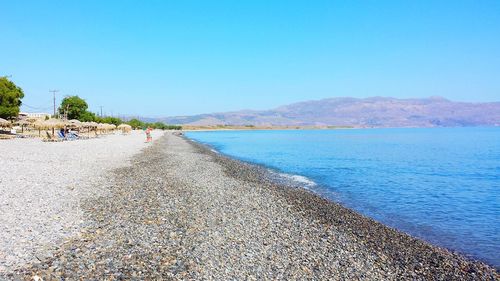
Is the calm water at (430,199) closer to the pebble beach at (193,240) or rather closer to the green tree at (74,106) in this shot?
the pebble beach at (193,240)

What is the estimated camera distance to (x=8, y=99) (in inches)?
2453

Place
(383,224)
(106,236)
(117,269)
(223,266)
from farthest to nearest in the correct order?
(383,224) < (106,236) < (223,266) < (117,269)

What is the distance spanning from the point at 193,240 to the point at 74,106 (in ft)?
344

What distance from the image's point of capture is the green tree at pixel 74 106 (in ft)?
336

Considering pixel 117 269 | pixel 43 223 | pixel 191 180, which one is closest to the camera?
pixel 117 269

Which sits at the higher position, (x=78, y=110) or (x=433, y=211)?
(x=78, y=110)

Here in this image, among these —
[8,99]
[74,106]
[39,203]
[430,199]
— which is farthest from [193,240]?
[74,106]

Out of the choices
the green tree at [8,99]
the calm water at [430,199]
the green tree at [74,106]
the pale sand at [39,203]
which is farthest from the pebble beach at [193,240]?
the green tree at [74,106]

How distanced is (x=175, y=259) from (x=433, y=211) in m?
15.6

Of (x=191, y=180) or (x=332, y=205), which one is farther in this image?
(x=191, y=180)

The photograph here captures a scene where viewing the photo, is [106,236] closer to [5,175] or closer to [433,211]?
[5,175]

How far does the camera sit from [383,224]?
1574 centimetres

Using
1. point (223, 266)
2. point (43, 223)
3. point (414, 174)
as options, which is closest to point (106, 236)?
point (43, 223)

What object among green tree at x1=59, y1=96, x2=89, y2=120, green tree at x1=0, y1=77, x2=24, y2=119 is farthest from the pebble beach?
green tree at x1=59, y1=96, x2=89, y2=120
